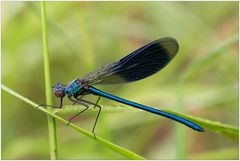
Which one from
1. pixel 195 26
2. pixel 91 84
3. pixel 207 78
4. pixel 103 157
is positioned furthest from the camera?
pixel 207 78

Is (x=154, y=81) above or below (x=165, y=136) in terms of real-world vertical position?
above

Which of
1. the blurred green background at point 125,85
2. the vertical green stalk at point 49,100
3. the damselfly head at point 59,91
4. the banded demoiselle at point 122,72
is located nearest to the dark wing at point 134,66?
the banded demoiselle at point 122,72

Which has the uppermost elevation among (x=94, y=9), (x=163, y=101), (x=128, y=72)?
(x=94, y=9)

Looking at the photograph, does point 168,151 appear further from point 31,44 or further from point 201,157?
point 31,44

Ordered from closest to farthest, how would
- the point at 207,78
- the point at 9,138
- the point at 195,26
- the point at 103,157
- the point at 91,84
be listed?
the point at 91,84, the point at 103,157, the point at 9,138, the point at 195,26, the point at 207,78

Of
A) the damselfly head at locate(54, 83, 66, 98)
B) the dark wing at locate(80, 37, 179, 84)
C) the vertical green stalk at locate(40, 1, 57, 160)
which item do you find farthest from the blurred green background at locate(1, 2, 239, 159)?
the vertical green stalk at locate(40, 1, 57, 160)

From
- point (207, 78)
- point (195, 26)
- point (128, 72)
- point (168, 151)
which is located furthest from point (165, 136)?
point (128, 72)

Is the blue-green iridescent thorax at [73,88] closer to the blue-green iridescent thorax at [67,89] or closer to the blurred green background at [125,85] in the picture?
the blue-green iridescent thorax at [67,89]
